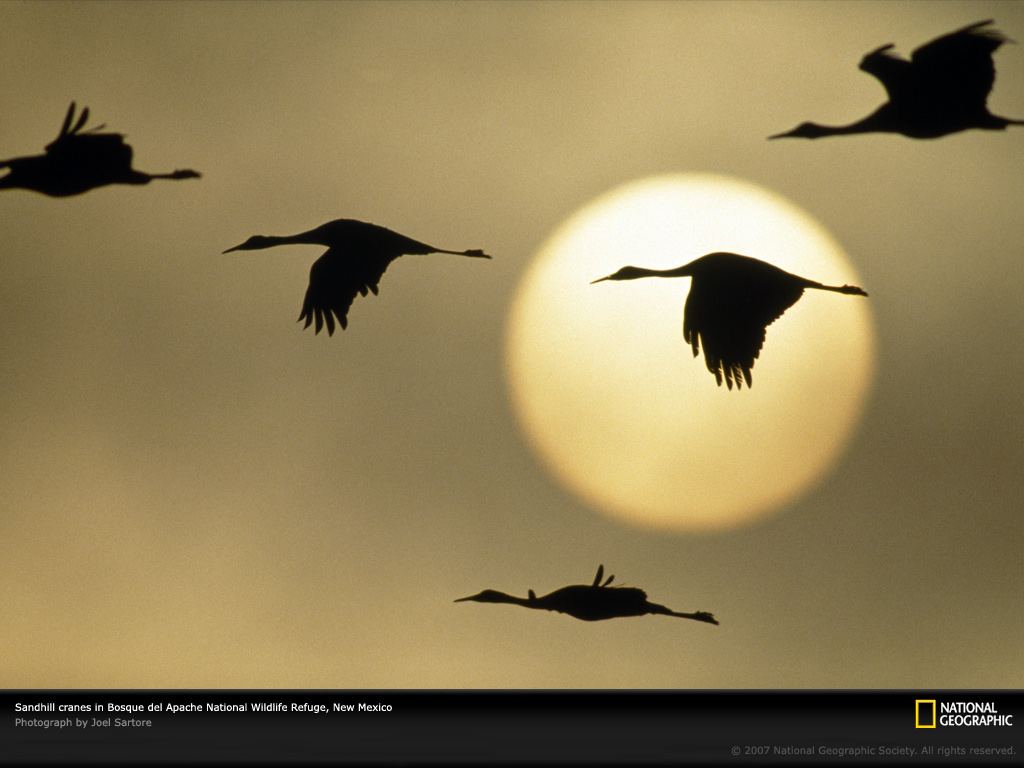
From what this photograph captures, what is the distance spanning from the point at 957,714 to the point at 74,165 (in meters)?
8.98

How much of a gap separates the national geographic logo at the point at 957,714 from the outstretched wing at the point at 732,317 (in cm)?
342

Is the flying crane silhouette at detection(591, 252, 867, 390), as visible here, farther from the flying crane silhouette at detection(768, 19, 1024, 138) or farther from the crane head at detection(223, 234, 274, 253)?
the crane head at detection(223, 234, 274, 253)

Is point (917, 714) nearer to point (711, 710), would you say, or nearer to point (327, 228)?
point (711, 710)

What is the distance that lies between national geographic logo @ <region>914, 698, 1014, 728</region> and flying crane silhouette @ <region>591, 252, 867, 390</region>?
3.40m

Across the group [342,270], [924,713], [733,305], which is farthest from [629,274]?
[924,713]

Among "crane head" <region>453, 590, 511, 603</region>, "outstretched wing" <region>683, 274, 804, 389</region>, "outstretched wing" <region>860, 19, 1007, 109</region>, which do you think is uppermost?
"outstretched wing" <region>860, 19, 1007, 109</region>

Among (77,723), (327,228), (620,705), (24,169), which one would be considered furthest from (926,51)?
(77,723)

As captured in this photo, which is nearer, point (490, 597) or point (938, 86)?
point (938, 86)

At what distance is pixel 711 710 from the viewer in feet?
27.0

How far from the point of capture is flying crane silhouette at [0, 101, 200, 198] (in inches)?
285

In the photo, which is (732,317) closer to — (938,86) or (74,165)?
(938,86)

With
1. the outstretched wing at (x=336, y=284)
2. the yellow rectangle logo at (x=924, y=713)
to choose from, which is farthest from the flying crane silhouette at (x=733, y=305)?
the yellow rectangle logo at (x=924, y=713)

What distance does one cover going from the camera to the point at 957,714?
8.18m

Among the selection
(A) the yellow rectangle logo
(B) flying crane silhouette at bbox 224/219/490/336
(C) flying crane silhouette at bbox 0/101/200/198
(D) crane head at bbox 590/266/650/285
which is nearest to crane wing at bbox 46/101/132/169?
(C) flying crane silhouette at bbox 0/101/200/198
